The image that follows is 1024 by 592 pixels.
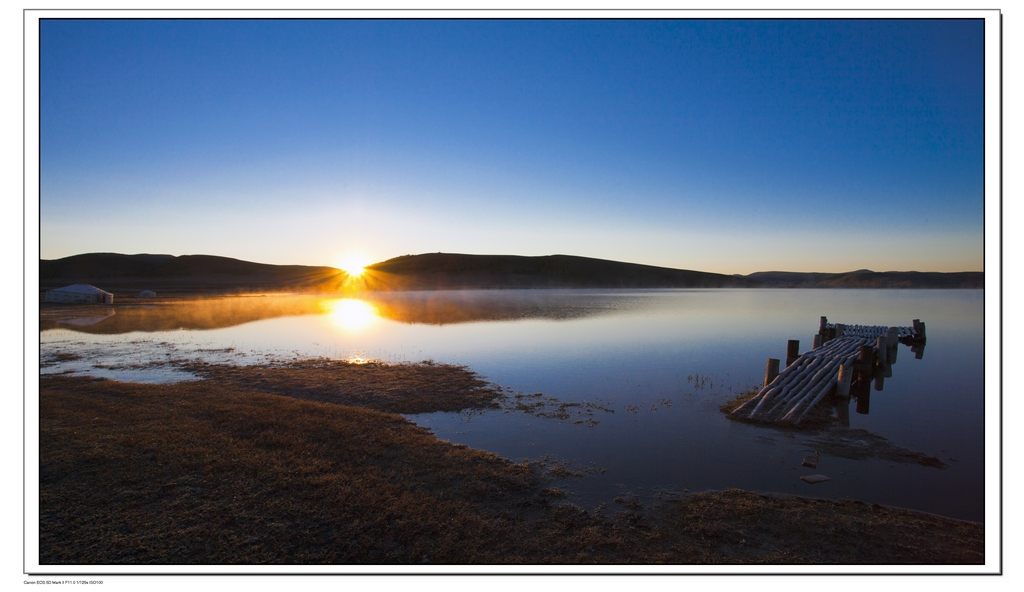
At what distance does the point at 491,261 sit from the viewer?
527 ft

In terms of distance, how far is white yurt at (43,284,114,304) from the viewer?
52.2 meters

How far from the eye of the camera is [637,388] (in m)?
16.2

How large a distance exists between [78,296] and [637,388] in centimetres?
6261

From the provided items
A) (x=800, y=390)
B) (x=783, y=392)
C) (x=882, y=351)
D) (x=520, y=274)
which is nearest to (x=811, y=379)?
(x=800, y=390)

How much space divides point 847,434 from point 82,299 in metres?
68.1

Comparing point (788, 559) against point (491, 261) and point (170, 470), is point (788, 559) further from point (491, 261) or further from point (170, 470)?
point (491, 261)

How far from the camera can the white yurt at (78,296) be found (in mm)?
52188

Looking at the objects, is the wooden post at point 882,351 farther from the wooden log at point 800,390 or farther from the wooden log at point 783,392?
the wooden log at point 783,392

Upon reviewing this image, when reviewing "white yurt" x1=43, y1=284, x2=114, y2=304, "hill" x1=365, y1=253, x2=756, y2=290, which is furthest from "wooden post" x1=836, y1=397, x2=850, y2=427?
"hill" x1=365, y1=253, x2=756, y2=290

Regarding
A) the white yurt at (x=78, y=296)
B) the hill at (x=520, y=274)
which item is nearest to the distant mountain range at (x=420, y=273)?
the hill at (x=520, y=274)

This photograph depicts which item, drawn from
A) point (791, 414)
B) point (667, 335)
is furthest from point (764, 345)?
point (791, 414)

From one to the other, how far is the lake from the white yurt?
751 inches

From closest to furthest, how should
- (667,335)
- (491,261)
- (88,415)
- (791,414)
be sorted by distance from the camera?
(88,415)
(791,414)
(667,335)
(491,261)
